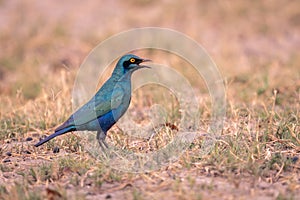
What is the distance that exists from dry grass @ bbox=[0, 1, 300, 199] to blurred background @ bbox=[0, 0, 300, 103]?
20 millimetres

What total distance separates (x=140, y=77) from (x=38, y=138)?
2.45 metres

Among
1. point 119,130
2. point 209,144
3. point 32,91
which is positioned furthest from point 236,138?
point 32,91

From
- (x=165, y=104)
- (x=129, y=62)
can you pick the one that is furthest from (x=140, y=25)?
(x=129, y=62)

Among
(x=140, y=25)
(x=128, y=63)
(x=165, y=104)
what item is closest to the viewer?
(x=128, y=63)

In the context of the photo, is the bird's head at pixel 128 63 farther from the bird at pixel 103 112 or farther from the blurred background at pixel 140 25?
the blurred background at pixel 140 25

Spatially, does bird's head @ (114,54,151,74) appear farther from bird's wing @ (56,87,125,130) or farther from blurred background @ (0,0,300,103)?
blurred background @ (0,0,300,103)

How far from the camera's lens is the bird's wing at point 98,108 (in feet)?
17.6

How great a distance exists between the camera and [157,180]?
4621 mm

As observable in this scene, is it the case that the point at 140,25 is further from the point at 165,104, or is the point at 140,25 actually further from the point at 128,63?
the point at 128,63

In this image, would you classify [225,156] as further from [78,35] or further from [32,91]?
[78,35]

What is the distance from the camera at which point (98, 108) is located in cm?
542

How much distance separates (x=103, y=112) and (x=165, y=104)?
4.84 ft

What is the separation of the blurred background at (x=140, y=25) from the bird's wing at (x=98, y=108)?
3330 mm

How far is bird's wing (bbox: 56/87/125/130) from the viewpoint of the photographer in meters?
5.37
